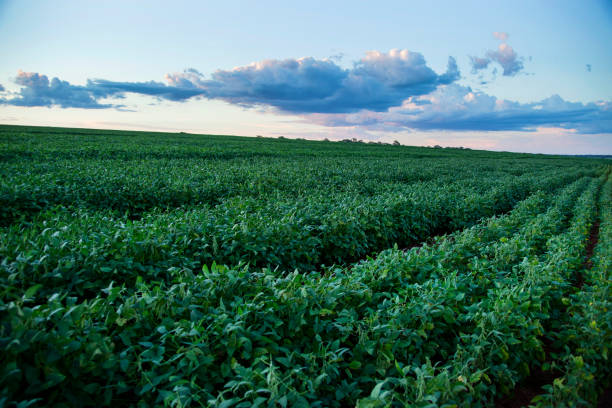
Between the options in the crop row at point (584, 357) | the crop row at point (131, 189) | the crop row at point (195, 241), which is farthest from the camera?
the crop row at point (131, 189)

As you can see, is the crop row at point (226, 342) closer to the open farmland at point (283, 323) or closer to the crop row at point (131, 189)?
the open farmland at point (283, 323)

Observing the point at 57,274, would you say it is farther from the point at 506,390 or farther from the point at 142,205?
the point at 142,205

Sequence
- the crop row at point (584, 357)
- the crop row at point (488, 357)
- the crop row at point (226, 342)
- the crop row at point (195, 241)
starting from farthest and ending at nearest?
1. the crop row at point (195, 241)
2. the crop row at point (584, 357)
3. the crop row at point (488, 357)
4. the crop row at point (226, 342)

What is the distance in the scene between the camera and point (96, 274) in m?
4.16

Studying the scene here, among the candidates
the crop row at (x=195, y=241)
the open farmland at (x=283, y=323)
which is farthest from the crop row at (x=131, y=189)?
the open farmland at (x=283, y=323)

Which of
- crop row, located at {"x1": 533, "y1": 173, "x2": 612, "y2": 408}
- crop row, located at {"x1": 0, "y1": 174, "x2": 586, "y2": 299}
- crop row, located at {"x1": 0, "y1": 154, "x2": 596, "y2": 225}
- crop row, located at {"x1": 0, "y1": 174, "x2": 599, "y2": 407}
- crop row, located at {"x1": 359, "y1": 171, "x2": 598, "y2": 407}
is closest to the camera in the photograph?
crop row, located at {"x1": 0, "y1": 174, "x2": 599, "y2": 407}

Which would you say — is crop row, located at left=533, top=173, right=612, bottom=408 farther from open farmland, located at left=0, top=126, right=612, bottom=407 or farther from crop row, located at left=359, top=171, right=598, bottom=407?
crop row, located at left=359, top=171, right=598, bottom=407

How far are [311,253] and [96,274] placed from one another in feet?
11.7

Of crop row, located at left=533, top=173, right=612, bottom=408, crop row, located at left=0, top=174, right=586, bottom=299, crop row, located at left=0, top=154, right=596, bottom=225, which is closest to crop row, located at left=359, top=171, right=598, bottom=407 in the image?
crop row, located at left=533, top=173, right=612, bottom=408

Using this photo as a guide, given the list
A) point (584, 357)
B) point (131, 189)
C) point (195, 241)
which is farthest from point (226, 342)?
point (131, 189)

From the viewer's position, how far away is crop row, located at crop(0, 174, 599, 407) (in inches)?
86.4

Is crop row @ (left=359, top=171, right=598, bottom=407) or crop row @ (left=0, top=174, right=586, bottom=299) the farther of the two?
crop row @ (left=0, top=174, right=586, bottom=299)

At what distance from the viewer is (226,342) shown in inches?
104

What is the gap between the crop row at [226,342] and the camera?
2.20m
